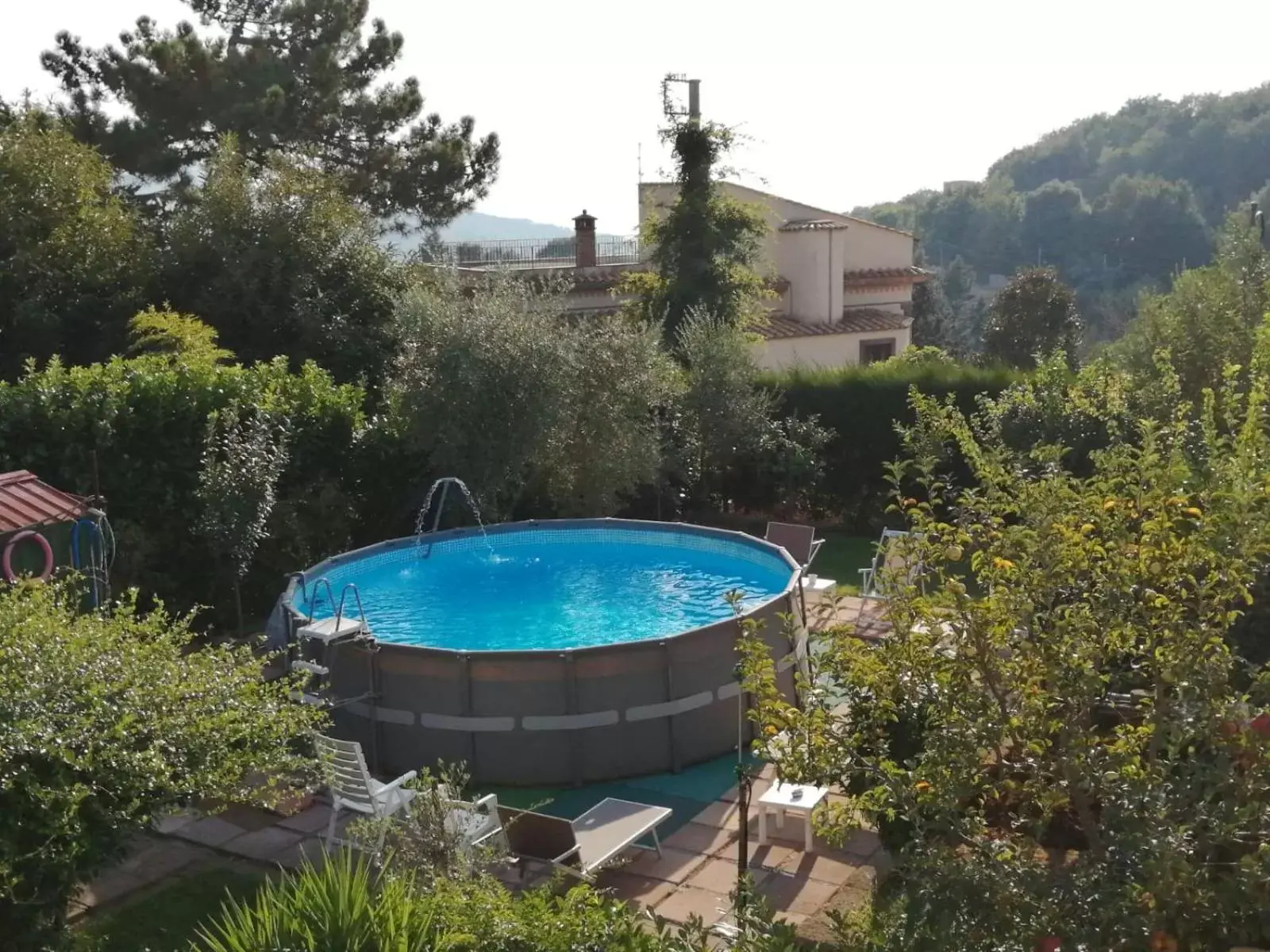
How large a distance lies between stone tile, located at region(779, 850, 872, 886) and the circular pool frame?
1.60m

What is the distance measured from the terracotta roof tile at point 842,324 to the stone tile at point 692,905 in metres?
20.0

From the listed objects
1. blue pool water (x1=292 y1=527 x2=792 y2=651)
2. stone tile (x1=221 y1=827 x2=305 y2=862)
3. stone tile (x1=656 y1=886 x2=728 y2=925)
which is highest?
blue pool water (x1=292 y1=527 x2=792 y2=651)

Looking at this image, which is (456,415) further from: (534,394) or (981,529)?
(981,529)

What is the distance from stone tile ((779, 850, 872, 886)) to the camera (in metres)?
8.23

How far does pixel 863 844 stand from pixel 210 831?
4998 millimetres

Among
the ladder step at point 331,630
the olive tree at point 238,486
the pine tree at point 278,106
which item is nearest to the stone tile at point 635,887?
the ladder step at point 331,630

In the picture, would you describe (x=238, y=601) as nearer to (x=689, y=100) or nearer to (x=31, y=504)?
(x=31, y=504)

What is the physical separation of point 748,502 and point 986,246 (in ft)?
270

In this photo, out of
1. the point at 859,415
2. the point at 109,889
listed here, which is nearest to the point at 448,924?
the point at 109,889

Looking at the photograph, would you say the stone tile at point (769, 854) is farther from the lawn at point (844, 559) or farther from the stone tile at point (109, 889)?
the lawn at point (844, 559)

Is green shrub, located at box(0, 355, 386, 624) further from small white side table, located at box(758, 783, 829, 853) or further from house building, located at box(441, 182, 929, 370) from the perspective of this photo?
house building, located at box(441, 182, 929, 370)

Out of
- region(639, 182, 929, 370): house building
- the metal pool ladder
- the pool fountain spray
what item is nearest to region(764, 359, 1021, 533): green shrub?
the pool fountain spray

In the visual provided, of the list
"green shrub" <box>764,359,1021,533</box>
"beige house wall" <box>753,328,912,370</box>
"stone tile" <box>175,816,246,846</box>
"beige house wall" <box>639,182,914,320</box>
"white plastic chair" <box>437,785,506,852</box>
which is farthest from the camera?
"beige house wall" <box>753,328,912,370</box>

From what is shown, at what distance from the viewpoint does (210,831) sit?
9.16 metres
